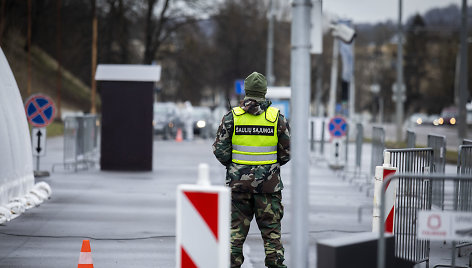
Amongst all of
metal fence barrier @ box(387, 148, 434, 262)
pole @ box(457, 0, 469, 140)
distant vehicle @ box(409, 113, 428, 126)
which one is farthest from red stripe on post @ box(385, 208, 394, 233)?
distant vehicle @ box(409, 113, 428, 126)

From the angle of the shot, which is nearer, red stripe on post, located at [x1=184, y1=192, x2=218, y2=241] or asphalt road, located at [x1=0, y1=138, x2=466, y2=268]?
red stripe on post, located at [x1=184, y1=192, x2=218, y2=241]

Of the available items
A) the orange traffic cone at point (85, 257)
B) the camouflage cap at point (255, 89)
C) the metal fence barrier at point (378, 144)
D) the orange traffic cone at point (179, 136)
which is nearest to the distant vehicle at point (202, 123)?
the orange traffic cone at point (179, 136)

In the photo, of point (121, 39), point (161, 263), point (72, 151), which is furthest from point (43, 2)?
point (161, 263)

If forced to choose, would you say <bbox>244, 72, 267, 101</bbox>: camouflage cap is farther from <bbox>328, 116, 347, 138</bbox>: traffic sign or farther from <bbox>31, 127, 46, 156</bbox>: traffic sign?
<bbox>328, 116, 347, 138</bbox>: traffic sign

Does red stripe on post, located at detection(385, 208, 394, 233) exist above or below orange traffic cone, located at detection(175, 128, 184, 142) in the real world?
below

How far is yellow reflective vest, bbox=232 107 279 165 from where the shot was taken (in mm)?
7176

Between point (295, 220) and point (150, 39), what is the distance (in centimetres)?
4536

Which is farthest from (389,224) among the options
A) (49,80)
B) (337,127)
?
(49,80)

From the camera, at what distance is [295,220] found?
561 centimetres

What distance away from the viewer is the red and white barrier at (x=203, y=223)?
512cm

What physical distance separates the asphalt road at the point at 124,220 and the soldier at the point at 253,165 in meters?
0.28

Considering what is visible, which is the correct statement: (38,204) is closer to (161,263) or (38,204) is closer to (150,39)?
(161,263)

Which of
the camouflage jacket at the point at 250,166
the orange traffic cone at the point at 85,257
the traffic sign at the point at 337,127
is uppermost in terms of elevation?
the traffic sign at the point at 337,127

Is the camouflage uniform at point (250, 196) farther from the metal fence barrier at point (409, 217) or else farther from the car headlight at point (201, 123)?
the car headlight at point (201, 123)
